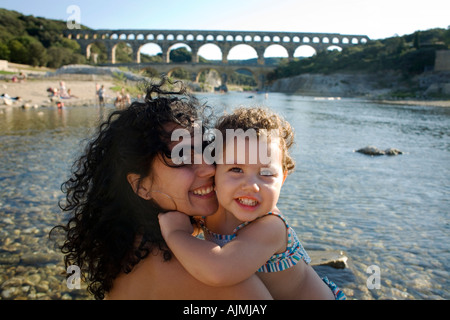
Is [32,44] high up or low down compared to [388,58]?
up

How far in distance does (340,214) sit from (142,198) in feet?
9.88

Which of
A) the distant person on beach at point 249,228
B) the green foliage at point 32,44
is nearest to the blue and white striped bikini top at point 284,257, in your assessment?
the distant person on beach at point 249,228

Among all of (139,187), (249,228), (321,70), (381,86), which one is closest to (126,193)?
(139,187)

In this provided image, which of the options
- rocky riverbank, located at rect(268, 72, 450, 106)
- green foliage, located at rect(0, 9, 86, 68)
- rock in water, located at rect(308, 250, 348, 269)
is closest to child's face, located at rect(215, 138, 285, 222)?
rock in water, located at rect(308, 250, 348, 269)

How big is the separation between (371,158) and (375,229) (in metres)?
3.93

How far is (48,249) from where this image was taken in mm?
2951

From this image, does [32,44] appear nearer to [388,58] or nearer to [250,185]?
[388,58]

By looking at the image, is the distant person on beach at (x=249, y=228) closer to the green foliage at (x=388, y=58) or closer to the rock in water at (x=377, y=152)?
the rock in water at (x=377, y=152)

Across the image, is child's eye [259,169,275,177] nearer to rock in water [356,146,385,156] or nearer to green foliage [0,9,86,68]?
rock in water [356,146,385,156]

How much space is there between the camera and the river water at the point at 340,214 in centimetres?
256

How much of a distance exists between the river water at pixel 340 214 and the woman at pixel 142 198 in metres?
0.52

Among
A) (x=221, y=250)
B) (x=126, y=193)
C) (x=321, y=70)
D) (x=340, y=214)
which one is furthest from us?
(x=321, y=70)

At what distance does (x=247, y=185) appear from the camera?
132 cm
